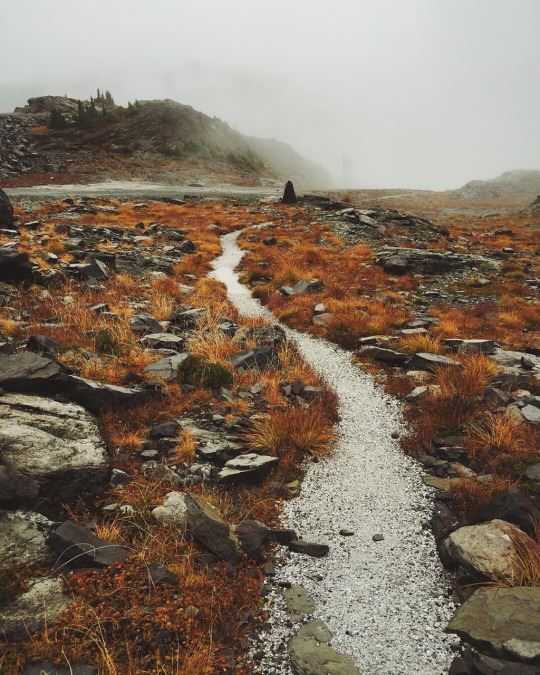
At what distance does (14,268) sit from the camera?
1307 centimetres

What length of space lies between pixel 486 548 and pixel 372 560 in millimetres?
1347

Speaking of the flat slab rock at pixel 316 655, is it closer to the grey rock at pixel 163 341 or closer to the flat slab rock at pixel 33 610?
the flat slab rock at pixel 33 610

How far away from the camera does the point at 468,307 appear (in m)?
16.0

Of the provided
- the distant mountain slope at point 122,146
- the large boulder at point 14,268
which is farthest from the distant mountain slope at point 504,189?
the large boulder at point 14,268

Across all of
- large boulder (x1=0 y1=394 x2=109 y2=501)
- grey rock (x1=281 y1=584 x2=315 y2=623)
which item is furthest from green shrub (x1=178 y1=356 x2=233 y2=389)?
grey rock (x1=281 y1=584 x2=315 y2=623)

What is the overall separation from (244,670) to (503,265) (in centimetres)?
2339

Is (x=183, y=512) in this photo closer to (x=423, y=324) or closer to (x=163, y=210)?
(x=423, y=324)

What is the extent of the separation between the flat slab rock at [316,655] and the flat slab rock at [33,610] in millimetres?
2276

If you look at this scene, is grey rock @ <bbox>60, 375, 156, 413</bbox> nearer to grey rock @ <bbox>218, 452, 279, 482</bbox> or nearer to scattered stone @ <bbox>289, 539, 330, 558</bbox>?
grey rock @ <bbox>218, 452, 279, 482</bbox>

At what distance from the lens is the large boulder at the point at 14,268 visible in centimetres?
1297

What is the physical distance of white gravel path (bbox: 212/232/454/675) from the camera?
3.97 metres

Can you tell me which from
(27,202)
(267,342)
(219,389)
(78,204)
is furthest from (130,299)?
(27,202)

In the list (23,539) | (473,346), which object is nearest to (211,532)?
(23,539)

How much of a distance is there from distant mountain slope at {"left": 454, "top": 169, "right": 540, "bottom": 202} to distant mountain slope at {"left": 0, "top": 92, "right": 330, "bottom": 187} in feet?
164
